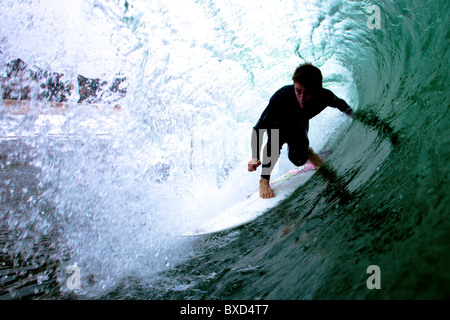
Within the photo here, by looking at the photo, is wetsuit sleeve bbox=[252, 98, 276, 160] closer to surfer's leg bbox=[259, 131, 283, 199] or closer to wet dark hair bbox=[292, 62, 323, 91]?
surfer's leg bbox=[259, 131, 283, 199]

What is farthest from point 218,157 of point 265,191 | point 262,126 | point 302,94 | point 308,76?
point 308,76

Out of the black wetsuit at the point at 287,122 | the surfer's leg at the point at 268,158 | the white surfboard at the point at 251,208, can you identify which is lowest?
the white surfboard at the point at 251,208

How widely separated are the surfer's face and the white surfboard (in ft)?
2.83

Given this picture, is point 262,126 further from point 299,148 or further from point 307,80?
point 307,80

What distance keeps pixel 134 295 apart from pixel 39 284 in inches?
24.9

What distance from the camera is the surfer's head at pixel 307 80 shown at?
8.34 feet

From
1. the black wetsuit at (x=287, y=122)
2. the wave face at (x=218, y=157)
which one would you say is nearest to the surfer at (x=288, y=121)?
the black wetsuit at (x=287, y=122)

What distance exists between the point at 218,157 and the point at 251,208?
5.08ft

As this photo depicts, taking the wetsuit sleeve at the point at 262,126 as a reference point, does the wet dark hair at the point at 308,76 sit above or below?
above

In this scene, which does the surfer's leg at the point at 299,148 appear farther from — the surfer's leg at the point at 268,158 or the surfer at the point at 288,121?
the surfer's leg at the point at 268,158

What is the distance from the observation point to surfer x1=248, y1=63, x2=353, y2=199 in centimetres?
276

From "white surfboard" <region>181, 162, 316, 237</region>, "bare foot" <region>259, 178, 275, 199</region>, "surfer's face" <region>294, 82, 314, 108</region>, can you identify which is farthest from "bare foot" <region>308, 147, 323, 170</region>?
"surfer's face" <region>294, 82, 314, 108</region>
